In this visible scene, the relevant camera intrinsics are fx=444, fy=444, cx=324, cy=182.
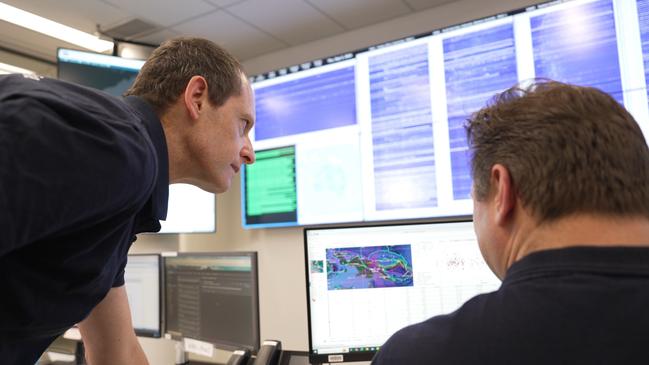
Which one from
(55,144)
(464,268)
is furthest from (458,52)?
(55,144)

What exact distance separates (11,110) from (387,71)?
2.04m

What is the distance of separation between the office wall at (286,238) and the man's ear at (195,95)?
1.61 meters

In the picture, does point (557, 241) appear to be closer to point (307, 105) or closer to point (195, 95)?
point (195, 95)

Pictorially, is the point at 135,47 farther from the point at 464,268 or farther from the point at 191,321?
the point at 464,268

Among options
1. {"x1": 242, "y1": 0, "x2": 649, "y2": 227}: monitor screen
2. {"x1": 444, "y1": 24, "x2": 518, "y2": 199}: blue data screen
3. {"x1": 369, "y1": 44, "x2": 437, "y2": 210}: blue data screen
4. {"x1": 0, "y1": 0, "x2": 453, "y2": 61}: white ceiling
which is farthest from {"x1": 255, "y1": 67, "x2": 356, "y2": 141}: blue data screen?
{"x1": 444, "y1": 24, "x2": 518, "y2": 199}: blue data screen

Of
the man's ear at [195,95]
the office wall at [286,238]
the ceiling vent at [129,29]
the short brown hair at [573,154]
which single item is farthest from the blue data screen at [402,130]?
the short brown hair at [573,154]

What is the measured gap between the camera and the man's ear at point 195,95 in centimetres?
85

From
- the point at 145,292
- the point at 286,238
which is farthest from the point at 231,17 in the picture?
the point at 145,292

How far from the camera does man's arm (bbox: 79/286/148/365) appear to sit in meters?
0.90

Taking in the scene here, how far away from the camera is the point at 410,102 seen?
7.46 feet

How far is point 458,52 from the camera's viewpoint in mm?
2164

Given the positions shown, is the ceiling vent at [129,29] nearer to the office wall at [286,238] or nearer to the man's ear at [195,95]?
the office wall at [286,238]

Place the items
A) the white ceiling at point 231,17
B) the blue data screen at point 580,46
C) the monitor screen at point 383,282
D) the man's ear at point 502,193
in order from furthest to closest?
the white ceiling at point 231,17 < the blue data screen at point 580,46 < the monitor screen at point 383,282 < the man's ear at point 502,193

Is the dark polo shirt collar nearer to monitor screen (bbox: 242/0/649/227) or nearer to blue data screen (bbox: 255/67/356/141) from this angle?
monitor screen (bbox: 242/0/649/227)
